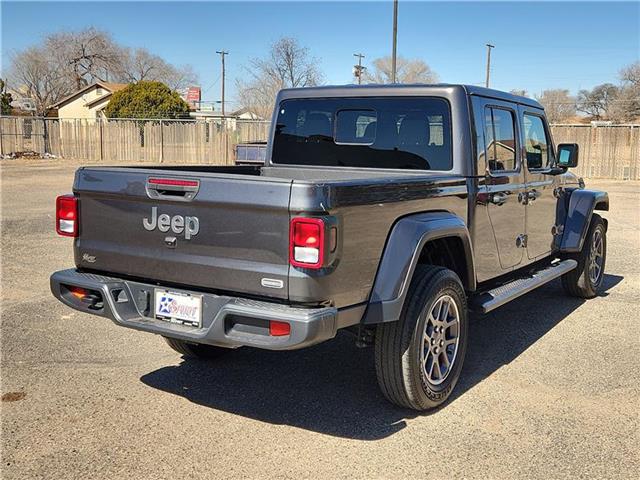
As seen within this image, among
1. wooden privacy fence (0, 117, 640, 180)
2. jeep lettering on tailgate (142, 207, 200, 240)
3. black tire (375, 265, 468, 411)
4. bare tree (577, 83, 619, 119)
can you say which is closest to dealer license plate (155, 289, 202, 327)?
jeep lettering on tailgate (142, 207, 200, 240)

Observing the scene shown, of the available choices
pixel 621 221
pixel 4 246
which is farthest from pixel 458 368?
pixel 621 221

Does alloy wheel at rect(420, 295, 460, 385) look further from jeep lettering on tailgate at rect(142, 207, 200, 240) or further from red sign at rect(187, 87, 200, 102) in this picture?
red sign at rect(187, 87, 200, 102)

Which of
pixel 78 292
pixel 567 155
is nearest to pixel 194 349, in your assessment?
pixel 78 292

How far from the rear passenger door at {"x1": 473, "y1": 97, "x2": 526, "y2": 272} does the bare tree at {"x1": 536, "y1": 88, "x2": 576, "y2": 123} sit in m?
56.6

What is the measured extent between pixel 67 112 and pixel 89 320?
61.5 m

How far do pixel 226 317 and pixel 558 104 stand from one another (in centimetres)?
6558

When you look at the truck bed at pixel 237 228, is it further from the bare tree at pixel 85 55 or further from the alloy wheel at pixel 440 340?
the bare tree at pixel 85 55

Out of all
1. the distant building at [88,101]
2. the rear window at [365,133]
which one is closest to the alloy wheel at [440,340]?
the rear window at [365,133]

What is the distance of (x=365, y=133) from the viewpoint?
5.06 meters

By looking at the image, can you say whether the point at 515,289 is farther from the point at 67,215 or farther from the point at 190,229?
the point at 67,215

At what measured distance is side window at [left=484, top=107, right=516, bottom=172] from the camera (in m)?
4.94

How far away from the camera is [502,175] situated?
509 centimetres

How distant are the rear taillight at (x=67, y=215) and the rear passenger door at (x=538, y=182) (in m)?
3.58

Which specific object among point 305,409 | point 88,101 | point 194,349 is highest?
point 88,101
